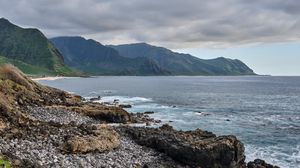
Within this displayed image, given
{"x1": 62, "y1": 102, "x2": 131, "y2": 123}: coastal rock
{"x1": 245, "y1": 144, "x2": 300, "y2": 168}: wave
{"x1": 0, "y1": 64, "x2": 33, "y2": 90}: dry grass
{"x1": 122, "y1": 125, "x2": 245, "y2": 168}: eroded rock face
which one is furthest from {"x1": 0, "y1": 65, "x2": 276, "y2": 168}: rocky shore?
{"x1": 0, "y1": 64, "x2": 33, "y2": 90}: dry grass

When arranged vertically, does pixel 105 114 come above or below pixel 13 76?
below

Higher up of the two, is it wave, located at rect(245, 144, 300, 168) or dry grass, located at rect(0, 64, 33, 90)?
dry grass, located at rect(0, 64, 33, 90)

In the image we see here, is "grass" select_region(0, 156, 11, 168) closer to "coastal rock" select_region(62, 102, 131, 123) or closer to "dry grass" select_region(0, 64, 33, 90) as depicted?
"coastal rock" select_region(62, 102, 131, 123)

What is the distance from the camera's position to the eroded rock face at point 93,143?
33.2 metres

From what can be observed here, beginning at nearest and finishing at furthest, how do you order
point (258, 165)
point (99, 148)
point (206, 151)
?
point (99, 148) < point (206, 151) < point (258, 165)

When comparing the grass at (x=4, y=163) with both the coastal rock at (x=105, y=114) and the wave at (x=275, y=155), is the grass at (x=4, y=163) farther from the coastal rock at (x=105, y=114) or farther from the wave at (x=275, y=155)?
the coastal rock at (x=105, y=114)

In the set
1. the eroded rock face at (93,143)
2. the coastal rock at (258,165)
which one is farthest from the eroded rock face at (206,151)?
the eroded rock face at (93,143)

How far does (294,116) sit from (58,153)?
71.2 m

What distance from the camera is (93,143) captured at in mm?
35219

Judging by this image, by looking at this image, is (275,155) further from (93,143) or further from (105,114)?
(105,114)

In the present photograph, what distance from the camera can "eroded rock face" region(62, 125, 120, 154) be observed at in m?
33.2

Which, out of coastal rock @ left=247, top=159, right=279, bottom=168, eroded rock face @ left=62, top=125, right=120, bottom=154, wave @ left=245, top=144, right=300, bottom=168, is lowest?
wave @ left=245, top=144, right=300, bottom=168

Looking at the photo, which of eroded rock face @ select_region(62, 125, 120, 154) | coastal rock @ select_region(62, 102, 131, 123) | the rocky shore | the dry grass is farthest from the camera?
the dry grass

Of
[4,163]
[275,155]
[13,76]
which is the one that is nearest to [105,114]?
[13,76]
